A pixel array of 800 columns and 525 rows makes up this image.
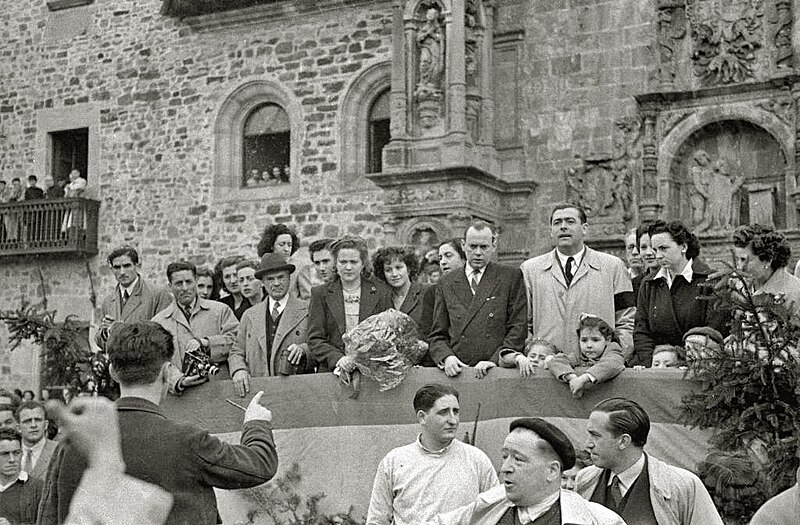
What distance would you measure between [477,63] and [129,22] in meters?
6.97

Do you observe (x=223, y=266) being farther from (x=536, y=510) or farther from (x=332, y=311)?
(x=536, y=510)

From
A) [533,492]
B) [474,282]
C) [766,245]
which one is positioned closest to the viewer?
[533,492]

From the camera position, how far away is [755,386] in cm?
619

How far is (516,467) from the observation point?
4.50 m

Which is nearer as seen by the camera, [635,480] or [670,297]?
[635,480]

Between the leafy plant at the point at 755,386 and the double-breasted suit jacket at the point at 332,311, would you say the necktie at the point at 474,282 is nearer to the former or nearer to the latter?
the double-breasted suit jacket at the point at 332,311

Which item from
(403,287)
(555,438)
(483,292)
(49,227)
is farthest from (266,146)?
(555,438)

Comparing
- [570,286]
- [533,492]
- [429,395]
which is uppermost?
[570,286]

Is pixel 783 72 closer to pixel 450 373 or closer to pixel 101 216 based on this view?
pixel 450 373

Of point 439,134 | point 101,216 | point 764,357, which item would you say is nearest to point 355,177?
point 439,134

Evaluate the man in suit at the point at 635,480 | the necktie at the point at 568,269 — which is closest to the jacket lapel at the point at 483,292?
the necktie at the point at 568,269

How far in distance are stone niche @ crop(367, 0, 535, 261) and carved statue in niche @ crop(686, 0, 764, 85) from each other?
2.66 metres

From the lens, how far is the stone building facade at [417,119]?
15.5 m

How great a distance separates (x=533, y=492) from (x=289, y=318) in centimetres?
436
